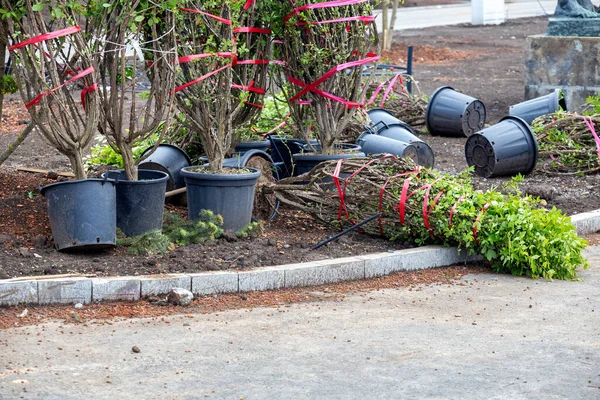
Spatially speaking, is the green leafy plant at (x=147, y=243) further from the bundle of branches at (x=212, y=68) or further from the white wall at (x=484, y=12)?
the white wall at (x=484, y=12)

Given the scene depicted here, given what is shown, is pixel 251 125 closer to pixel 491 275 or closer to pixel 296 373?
pixel 491 275

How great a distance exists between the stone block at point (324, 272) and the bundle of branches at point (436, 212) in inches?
28.7

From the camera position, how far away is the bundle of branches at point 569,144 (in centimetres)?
1079

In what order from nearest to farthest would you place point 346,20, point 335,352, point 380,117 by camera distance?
point 335,352, point 346,20, point 380,117

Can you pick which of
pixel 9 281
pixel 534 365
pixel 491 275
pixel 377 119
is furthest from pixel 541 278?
pixel 377 119

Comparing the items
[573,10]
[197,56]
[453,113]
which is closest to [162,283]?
[197,56]

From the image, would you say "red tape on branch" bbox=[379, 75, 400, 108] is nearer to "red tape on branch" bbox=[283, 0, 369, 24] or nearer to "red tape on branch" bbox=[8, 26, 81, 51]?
"red tape on branch" bbox=[283, 0, 369, 24]

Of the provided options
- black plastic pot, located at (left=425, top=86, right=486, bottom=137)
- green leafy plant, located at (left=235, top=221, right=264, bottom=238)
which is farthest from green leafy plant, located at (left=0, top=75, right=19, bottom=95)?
black plastic pot, located at (left=425, top=86, right=486, bottom=137)

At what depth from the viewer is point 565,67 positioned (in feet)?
48.2

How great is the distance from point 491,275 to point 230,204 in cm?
201

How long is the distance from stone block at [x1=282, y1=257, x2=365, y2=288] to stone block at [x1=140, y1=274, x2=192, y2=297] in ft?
2.36

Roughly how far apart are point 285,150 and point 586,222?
280 cm

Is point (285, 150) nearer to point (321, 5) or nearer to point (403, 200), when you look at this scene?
point (321, 5)

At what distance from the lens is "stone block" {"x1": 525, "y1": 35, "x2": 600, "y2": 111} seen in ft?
47.3
